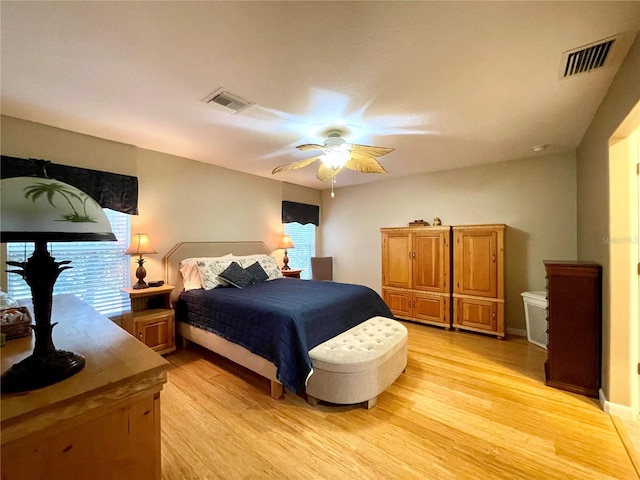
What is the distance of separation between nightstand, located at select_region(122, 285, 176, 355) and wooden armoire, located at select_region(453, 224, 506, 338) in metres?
3.89

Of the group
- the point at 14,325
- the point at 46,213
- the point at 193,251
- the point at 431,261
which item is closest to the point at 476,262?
the point at 431,261

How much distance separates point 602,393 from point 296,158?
3909mm

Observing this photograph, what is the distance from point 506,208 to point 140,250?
494 centimetres

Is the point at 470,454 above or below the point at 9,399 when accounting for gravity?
below

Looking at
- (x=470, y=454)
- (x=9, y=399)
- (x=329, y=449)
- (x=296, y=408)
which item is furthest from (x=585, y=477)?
(x=9, y=399)

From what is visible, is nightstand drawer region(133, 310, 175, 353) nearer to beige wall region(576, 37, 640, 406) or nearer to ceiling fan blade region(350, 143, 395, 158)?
ceiling fan blade region(350, 143, 395, 158)

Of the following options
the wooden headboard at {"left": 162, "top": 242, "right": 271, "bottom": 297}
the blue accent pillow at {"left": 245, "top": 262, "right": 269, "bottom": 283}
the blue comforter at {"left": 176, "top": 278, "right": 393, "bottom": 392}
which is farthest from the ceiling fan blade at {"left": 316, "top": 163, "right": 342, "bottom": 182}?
the wooden headboard at {"left": 162, "top": 242, "right": 271, "bottom": 297}

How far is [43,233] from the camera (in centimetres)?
79

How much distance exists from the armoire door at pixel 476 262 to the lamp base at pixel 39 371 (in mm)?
4198

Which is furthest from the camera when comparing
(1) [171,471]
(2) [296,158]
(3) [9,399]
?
(2) [296,158]

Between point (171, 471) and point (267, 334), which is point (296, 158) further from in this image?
point (171, 471)

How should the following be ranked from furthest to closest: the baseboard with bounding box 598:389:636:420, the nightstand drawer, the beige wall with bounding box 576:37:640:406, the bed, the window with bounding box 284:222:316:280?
the window with bounding box 284:222:316:280
the nightstand drawer
the bed
the baseboard with bounding box 598:389:636:420
the beige wall with bounding box 576:37:640:406

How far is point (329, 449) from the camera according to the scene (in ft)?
5.70

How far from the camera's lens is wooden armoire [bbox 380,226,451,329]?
406 cm
